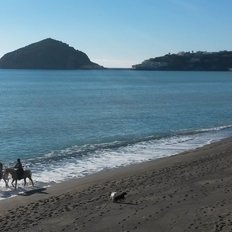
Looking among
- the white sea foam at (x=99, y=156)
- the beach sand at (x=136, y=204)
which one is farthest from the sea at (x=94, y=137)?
the beach sand at (x=136, y=204)

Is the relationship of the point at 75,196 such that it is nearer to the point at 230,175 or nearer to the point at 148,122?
the point at 230,175

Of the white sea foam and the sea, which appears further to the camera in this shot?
the sea

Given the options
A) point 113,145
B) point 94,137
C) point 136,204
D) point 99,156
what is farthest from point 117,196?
point 94,137

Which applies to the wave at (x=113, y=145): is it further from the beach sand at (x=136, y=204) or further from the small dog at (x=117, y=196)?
the small dog at (x=117, y=196)

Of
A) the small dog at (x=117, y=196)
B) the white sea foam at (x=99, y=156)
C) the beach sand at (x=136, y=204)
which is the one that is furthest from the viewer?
the white sea foam at (x=99, y=156)

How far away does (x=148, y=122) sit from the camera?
5191cm

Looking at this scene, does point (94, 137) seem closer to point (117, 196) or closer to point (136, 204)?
point (117, 196)

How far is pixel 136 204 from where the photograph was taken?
16406mm

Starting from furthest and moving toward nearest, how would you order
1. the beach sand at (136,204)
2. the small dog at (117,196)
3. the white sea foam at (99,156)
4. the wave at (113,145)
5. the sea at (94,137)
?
the wave at (113,145) → the sea at (94,137) → the white sea foam at (99,156) → the small dog at (117,196) → the beach sand at (136,204)

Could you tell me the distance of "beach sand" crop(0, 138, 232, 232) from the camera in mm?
14188

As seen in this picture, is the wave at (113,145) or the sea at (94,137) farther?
the wave at (113,145)

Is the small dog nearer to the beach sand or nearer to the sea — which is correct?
the beach sand

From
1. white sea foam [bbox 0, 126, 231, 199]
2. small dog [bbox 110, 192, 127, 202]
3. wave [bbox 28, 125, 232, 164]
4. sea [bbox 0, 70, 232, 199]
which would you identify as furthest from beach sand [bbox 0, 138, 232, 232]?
wave [bbox 28, 125, 232, 164]

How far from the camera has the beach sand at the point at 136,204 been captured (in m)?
14.2
